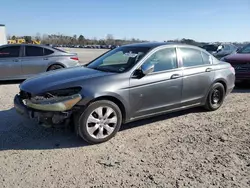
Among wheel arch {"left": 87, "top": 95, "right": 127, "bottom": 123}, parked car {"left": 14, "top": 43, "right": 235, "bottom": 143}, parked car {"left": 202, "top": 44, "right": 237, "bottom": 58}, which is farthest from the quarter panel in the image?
parked car {"left": 202, "top": 44, "right": 237, "bottom": 58}

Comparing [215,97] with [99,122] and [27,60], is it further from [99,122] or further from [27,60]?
[27,60]

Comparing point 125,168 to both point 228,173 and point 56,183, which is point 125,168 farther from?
point 228,173

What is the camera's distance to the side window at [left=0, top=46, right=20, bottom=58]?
852cm

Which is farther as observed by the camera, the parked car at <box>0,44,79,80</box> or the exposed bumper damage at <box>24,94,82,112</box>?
the parked car at <box>0,44,79,80</box>

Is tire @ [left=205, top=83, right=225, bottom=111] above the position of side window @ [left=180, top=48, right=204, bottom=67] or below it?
below

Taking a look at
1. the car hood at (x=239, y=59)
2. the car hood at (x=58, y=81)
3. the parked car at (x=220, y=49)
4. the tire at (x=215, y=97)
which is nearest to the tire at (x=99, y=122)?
the car hood at (x=58, y=81)

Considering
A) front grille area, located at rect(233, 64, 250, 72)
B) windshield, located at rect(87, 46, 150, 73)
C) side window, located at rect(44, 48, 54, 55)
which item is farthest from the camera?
side window, located at rect(44, 48, 54, 55)

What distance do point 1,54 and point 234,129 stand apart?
25.2ft

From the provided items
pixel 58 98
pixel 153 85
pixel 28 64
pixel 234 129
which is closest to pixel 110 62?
pixel 153 85

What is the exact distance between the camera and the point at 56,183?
283cm

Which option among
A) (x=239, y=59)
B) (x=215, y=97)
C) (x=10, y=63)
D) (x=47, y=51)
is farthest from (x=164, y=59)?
(x=10, y=63)

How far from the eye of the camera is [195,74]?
199 inches

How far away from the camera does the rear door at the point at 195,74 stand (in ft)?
16.1

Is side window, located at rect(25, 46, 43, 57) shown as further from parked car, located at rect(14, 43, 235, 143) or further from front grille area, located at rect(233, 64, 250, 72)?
front grille area, located at rect(233, 64, 250, 72)
